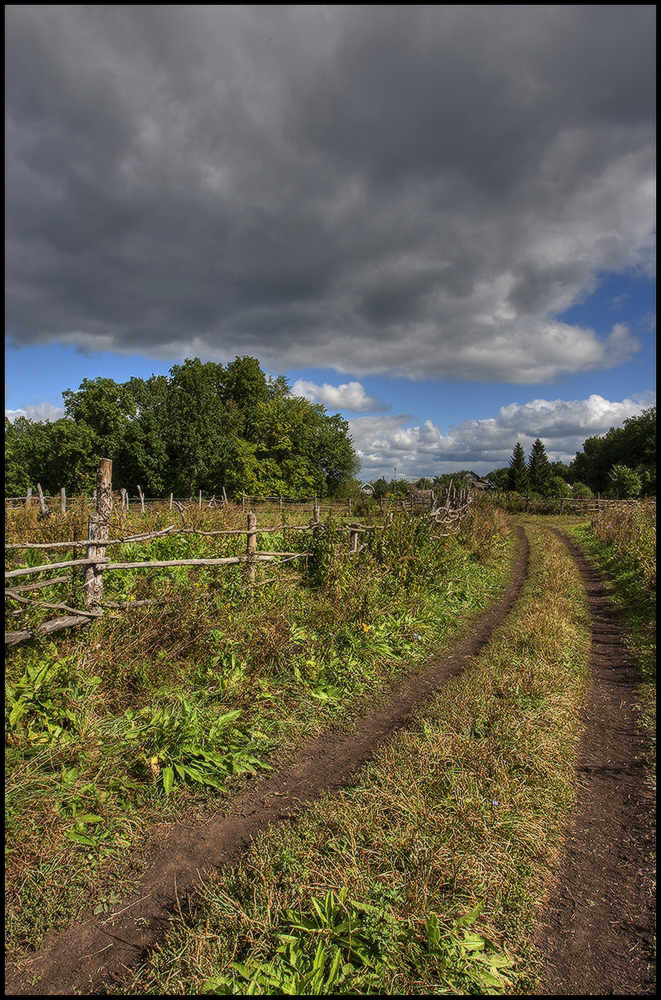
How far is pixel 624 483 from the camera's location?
4081 centimetres

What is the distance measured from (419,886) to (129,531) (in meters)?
5.95

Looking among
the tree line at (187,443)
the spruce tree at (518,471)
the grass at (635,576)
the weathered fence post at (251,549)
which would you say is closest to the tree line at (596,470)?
the spruce tree at (518,471)

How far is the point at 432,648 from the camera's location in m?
7.12

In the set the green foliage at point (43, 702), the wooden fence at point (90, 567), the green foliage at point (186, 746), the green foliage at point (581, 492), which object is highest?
the green foliage at point (581, 492)

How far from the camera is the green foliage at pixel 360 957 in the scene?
2.30 m

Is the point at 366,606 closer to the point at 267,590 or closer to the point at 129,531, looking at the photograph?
the point at 267,590

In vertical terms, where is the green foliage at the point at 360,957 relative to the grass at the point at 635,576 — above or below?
below

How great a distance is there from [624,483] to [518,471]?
1872cm

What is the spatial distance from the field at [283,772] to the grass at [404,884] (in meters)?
0.01

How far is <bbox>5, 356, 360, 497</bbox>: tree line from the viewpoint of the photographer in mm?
42156

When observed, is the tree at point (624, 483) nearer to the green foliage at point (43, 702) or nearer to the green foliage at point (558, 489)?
the green foliage at point (558, 489)

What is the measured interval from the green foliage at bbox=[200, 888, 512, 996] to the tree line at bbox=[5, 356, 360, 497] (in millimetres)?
40661

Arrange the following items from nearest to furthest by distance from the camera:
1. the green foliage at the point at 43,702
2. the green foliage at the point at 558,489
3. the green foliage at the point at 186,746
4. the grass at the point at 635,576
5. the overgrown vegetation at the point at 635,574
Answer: the green foliage at the point at 43,702 → the green foliage at the point at 186,746 → the grass at the point at 635,576 → the overgrown vegetation at the point at 635,574 → the green foliage at the point at 558,489

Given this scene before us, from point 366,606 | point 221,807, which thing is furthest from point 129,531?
point 221,807
